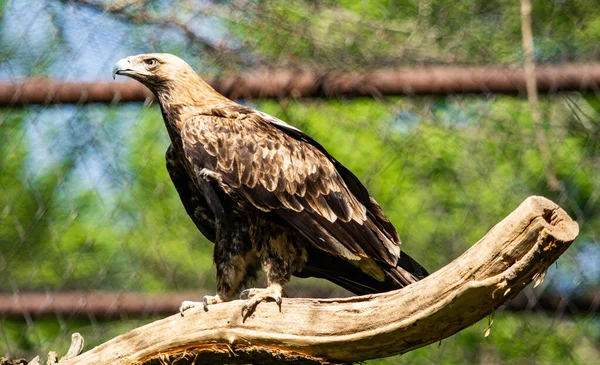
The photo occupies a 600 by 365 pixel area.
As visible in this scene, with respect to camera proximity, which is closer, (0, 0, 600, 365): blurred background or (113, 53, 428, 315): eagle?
(113, 53, 428, 315): eagle

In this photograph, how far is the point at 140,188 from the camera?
651cm

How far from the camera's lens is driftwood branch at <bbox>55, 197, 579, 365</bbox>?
113 inches

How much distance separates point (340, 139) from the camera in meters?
6.42

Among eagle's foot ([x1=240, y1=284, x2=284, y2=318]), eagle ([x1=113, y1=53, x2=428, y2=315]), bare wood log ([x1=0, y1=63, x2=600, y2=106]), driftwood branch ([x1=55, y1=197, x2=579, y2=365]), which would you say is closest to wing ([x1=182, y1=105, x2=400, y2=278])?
eagle ([x1=113, y1=53, x2=428, y2=315])

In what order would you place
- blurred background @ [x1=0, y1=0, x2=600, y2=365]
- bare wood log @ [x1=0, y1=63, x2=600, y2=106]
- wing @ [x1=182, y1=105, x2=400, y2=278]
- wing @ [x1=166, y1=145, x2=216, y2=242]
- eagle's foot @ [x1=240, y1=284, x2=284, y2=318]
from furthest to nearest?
blurred background @ [x1=0, y1=0, x2=600, y2=365] → bare wood log @ [x1=0, y1=63, x2=600, y2=106] → wing @ [x1=166, y1=145, x2=216, y2=242] → wing @ [x1=182, y1=105, x2=400, y2=278] → eagle's foot @ [x1=240, y1=284, x2=284, y2=318]

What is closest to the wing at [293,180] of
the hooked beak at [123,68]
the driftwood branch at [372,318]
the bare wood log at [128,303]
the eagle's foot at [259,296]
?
the eagle's foot at [259,296]

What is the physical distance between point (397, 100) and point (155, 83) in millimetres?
1318

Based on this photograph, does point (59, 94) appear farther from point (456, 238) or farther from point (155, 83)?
point (456, 238)

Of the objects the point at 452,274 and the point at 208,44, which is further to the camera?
the point at 208,44

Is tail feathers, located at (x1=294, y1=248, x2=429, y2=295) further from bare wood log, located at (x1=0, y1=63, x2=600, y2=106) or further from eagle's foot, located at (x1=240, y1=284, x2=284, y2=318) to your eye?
bare wood log, located at (x1=0, y1=63, x2=600, y2=106)

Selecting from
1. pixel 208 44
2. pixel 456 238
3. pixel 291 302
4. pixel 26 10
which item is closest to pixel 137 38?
pixel 208 44

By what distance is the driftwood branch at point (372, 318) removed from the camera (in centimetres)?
286

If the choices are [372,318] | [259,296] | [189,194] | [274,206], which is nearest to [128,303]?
[189,194]

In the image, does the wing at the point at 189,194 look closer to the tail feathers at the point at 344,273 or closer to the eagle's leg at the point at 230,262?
the eagle's leg at the point at 230,262
